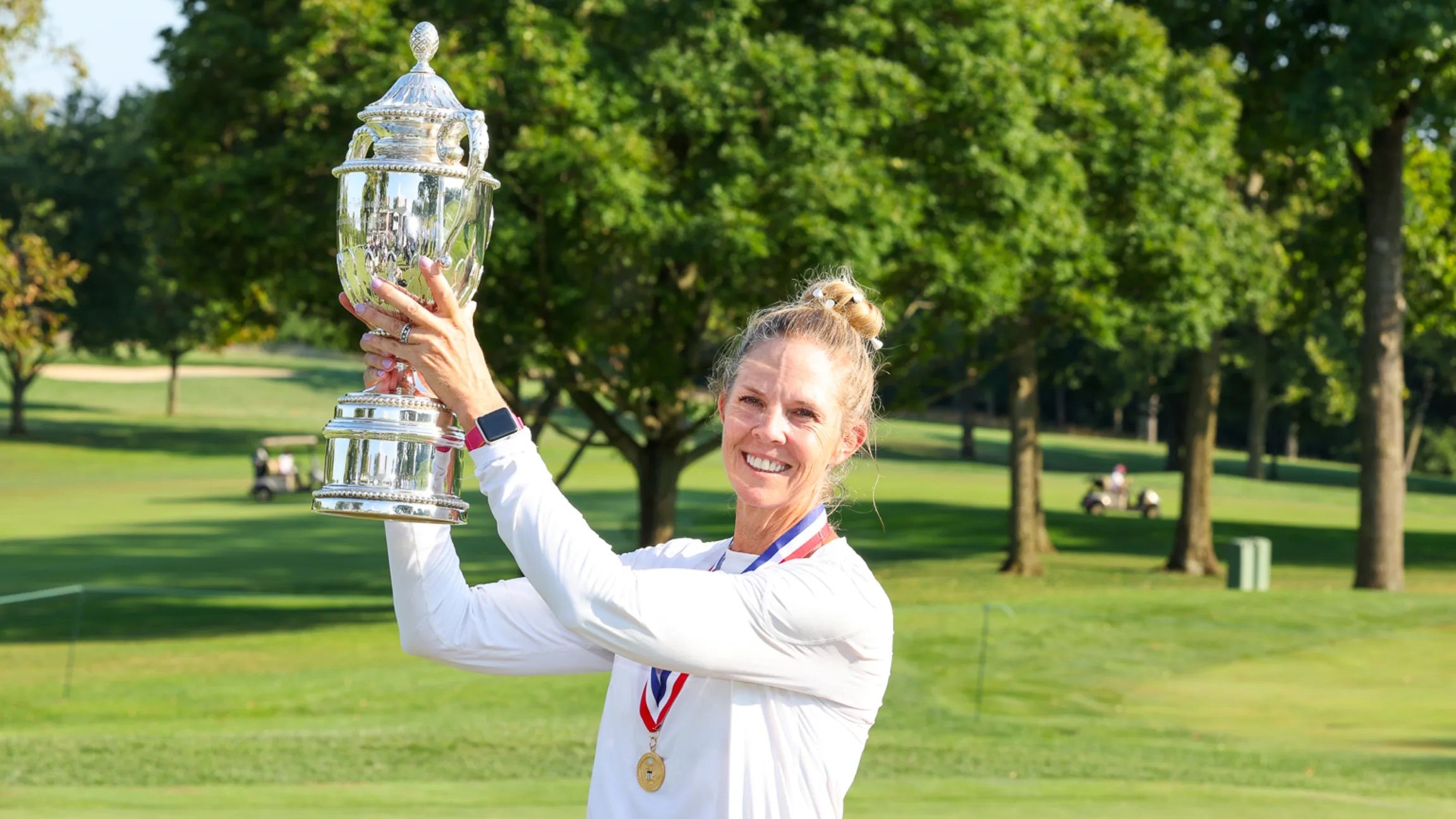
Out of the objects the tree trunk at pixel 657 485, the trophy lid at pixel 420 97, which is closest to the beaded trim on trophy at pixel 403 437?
the trophy lid at pixel 420 97

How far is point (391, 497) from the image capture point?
313 centimetres

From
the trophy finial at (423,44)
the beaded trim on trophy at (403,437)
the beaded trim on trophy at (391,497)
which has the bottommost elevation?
the beaded trim on trophy at (391,497)

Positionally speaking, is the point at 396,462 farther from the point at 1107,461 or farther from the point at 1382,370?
the point at 1107,461

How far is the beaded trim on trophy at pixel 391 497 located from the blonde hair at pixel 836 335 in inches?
21.0

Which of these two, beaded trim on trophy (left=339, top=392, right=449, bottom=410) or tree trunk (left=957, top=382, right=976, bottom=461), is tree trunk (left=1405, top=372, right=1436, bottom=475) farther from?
beaded trim on trophy (left=339, top=392, right=449, bottom=410)

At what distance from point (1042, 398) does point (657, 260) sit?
246 ft

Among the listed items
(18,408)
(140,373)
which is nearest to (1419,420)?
(18,408)

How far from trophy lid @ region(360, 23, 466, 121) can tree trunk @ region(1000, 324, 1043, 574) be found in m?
25.4

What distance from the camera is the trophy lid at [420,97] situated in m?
3.30

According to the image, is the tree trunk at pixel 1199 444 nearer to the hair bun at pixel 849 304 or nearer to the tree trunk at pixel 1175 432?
the hair bun at pixel 849 304

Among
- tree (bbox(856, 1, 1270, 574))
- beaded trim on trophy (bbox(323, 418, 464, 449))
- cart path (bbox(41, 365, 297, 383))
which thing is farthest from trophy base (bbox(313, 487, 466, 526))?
cart path (bbox(41, 365, 297, 383))

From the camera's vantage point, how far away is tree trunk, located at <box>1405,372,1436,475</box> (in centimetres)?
6656

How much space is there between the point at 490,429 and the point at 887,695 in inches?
514

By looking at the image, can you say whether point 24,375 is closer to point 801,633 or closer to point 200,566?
point 200,566
